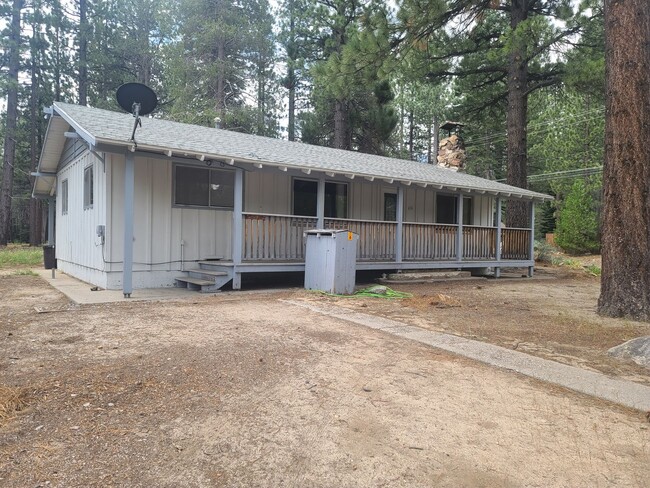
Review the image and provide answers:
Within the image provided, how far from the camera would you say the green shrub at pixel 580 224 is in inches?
867

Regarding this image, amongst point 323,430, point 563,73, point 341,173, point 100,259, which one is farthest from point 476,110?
point 323,430

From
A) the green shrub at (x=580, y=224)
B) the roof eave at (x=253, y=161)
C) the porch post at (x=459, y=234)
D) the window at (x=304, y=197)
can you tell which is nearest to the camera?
the roof eave at (x=253, y=161)

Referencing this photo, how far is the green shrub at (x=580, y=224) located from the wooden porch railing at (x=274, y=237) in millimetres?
17688

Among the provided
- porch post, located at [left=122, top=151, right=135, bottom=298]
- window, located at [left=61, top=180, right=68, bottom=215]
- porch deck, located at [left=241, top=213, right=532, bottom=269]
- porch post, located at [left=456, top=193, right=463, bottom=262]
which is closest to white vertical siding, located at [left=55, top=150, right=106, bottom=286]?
window, located at [left=61, top=180, right=68, bottom=215]

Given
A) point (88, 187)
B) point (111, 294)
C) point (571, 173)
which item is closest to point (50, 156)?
point (88, 187)

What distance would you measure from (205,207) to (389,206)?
Result: 5552 mm

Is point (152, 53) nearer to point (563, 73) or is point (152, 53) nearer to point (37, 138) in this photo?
point (37, 138)

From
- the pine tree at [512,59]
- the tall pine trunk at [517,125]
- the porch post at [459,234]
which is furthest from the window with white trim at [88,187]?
the tall pine trunk at [517,125]

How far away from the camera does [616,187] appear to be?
21.6 feet

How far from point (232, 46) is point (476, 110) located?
488 inches

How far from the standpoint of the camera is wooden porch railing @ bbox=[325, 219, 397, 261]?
1038 centimetres

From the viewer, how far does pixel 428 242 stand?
11742 millimetres

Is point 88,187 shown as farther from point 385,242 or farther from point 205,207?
point 385,242

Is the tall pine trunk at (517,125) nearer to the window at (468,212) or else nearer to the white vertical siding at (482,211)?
the white vertical siding at (482,211)
